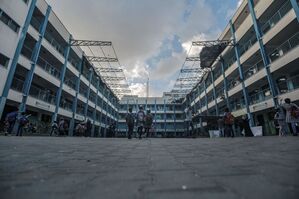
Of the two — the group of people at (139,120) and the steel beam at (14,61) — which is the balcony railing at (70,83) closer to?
the steel beam at (14,61)

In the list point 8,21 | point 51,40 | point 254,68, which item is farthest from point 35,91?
point 254,68

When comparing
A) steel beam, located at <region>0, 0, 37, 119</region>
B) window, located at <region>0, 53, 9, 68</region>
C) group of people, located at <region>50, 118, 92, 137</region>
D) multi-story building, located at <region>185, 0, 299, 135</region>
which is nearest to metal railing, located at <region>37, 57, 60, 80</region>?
steel beam, located at <region>0, 0, 37, 119</region>

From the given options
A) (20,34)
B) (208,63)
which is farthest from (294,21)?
(20,34)

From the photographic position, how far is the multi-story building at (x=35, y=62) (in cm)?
1377

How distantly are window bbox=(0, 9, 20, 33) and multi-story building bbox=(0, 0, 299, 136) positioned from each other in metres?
0.07

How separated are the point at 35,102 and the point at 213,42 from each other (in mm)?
21167

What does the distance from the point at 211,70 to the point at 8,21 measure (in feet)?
83.1

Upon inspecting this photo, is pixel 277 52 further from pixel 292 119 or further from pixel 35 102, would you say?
pixel 35 102

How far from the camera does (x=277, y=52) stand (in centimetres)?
1758

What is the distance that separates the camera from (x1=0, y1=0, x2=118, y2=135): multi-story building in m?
13.8

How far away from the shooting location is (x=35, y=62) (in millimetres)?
16500

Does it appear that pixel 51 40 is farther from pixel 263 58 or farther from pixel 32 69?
pixel 263 58

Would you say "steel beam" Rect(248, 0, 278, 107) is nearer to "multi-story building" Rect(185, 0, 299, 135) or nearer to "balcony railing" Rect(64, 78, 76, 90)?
"multi-story building" Rect(185, 0, 299, 135)

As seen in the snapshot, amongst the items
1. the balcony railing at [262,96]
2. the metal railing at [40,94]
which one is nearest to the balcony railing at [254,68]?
the balcony railing at [262,96]
